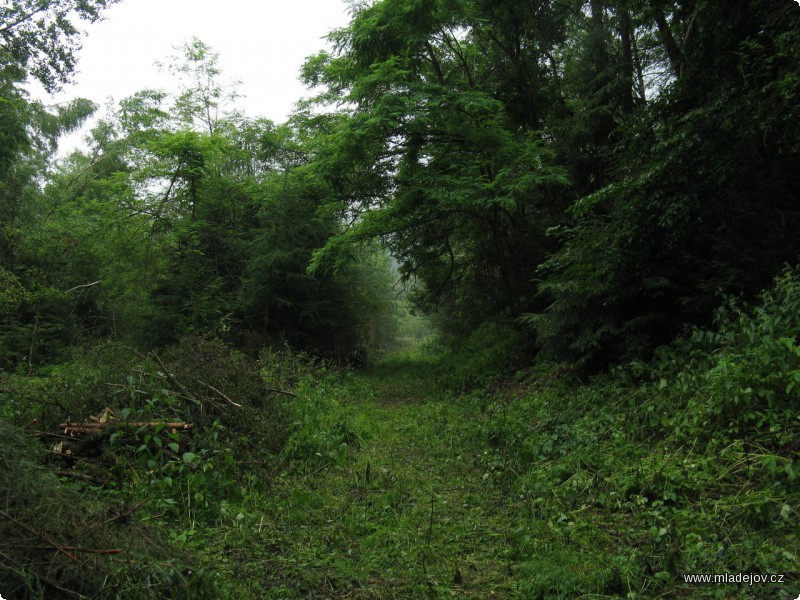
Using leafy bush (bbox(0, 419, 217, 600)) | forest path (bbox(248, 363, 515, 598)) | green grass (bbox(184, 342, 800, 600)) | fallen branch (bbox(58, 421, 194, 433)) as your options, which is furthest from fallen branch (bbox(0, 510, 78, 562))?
fallen branch (bbox(58, 421, 194, 433))

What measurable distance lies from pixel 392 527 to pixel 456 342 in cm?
1286

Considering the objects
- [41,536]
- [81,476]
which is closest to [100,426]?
[81,476]

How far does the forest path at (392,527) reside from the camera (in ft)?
11.8

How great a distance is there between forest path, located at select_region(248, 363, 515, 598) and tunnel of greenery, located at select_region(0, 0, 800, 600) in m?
0.04

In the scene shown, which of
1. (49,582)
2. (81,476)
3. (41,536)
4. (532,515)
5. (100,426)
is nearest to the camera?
(49,582)

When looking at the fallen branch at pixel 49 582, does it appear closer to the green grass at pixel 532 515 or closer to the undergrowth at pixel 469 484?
the undergrowth at pixel 469 484

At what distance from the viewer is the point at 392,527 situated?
4555 mm

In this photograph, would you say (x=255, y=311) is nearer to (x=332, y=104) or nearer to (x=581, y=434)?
(x=332, y=104)

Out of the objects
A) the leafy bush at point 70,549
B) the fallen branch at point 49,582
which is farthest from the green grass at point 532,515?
the fallen branch at point 49,582

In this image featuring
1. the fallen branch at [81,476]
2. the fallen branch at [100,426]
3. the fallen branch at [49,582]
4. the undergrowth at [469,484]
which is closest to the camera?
the fallen branch at [49,582]

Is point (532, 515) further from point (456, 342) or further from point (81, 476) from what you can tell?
point (456, 342)

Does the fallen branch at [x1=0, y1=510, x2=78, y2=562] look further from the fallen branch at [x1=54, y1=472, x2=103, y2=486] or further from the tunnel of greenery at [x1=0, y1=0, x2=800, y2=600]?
the fallen branch at [x1=54, y1=472, x2=103, y2=486]

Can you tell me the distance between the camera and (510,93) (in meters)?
13.8

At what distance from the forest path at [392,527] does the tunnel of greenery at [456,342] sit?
0.04 meters
